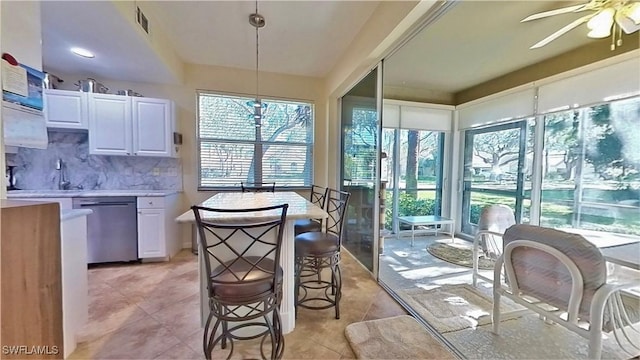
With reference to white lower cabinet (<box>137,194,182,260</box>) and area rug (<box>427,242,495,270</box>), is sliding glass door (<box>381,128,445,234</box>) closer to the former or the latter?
area rug (<box>427,242,495,270</box>)

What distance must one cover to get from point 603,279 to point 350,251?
8.70 feet

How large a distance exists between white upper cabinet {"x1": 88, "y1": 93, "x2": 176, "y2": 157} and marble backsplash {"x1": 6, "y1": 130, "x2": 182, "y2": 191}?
0.27m

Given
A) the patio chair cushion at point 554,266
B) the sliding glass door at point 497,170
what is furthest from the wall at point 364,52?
the sliding glass door at point 497,170

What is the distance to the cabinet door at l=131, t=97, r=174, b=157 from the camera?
3346mm

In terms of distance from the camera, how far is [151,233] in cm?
317

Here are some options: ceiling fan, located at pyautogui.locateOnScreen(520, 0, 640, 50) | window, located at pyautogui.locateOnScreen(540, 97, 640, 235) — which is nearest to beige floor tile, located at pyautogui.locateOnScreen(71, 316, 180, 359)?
window, located at pyautogui.locateOnScreen(540, 97, 640, 235)

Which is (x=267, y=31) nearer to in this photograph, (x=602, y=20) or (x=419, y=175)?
(x=602, y=20)

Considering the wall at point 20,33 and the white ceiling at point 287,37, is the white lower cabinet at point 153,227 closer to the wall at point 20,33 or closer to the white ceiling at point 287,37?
the white ceiling at point 287,37

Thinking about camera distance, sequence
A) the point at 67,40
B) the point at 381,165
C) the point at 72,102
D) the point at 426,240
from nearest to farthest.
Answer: the point at 67,40 → the point at 381,165 → the point at 72,102 → the point at 426,240

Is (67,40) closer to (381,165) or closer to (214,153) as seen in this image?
(214,153)

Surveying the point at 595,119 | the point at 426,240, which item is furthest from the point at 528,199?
the point at 426,240

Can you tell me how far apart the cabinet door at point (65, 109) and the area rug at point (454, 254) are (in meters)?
4.98

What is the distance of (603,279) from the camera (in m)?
1.36

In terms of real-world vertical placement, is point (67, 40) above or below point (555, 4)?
below
